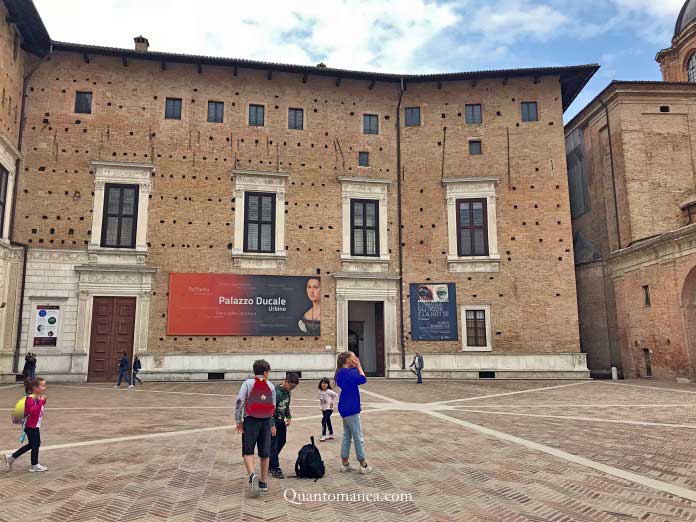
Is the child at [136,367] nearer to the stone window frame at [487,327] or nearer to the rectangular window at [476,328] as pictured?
the stone window frame at [487,327]

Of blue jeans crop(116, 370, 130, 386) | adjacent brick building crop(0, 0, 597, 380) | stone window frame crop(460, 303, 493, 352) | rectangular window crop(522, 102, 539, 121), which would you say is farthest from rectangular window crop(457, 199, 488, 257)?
blue jeans crop(116, 370, 130, 386)

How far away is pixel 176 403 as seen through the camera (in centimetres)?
1288

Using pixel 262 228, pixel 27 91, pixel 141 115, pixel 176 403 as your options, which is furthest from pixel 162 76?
pixel 176 403

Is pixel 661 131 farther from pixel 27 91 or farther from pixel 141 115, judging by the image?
pixel 27 91

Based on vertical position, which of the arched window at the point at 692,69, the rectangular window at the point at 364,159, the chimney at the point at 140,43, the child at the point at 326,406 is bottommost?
the child at the point at 326,406

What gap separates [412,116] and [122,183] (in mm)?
12873

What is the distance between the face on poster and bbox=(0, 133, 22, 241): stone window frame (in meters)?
5.98

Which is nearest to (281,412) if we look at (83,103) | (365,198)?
(365,198)

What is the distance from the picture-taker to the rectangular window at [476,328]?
67.5 ft

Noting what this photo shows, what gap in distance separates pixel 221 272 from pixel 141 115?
7402mm

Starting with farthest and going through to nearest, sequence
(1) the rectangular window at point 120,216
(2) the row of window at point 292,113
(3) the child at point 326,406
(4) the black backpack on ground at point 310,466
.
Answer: (2) the row of window at point 292,113
(1) the rectangular window at point 120,216
(3) the child at point 326,406
(4) the black backpack on ground at point 310,466

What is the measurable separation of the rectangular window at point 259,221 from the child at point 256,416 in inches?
591

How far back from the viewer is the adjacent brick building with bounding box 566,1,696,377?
63.2 feet

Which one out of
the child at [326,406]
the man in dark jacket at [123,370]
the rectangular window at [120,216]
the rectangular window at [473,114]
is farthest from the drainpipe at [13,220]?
the rectangular window at [473,114]
